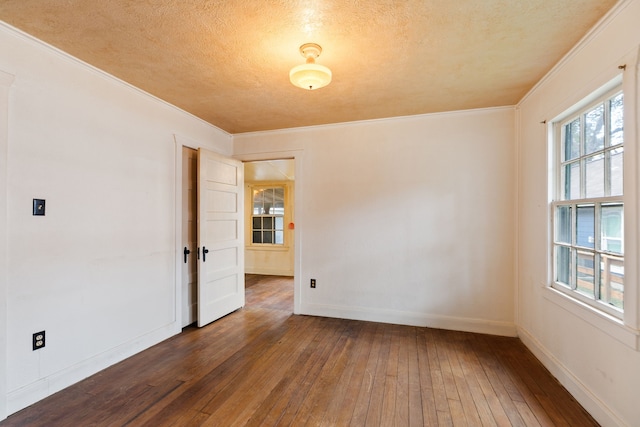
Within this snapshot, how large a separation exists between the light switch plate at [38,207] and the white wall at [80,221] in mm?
37

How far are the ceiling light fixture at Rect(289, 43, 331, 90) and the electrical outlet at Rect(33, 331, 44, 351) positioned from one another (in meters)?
2.49

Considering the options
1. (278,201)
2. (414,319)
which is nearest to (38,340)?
(414,319)

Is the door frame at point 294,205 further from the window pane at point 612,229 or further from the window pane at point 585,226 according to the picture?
the window pane at point 612,229

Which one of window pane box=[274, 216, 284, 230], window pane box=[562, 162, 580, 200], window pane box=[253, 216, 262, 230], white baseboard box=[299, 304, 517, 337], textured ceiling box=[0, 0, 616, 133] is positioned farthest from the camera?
window pane box=[253, 216, 262, 230]

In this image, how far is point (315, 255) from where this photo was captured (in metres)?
3.82

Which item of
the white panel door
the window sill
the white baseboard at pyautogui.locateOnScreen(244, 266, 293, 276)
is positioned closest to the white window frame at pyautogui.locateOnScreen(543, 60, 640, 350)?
the window sill

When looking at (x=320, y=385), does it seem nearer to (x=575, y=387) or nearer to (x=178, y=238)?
(x=575, y=387)

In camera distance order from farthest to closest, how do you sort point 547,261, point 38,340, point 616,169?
point 547,261
point 38,340
point 616,169

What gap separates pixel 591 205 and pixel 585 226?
160 millimetres

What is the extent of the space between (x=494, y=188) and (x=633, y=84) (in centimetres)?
168

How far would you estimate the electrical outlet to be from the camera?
2.01m

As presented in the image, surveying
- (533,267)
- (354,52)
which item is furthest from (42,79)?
(533,267)

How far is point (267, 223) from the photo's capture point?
6.73 meters

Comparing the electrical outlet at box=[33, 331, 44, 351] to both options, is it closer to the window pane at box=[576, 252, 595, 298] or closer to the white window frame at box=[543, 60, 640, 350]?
the white window frame at box=[543, 60, 640, 350]
